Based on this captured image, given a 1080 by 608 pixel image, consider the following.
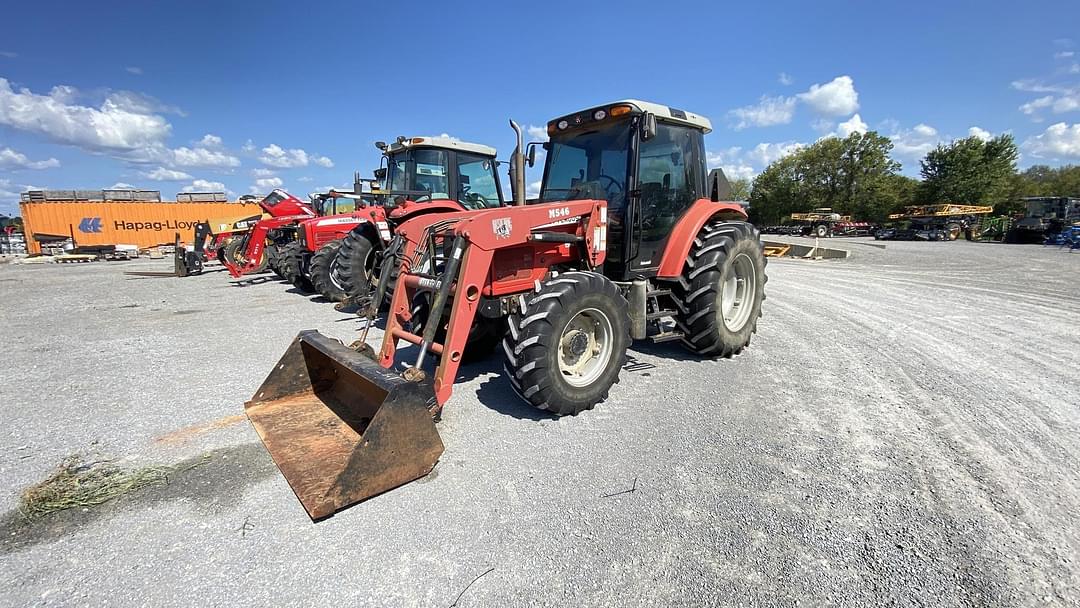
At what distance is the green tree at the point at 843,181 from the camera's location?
43031 mm

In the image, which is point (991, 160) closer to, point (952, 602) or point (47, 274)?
point (952, 602)

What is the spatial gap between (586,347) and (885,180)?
5131cm

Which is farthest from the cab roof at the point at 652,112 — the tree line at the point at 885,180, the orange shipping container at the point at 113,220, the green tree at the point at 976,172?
the green tree at the point at 976,172

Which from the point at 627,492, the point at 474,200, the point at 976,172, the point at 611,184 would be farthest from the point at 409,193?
the point at 976,172

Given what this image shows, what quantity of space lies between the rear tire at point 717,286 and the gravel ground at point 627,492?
0.90 feet

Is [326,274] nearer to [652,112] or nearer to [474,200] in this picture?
[474,200]

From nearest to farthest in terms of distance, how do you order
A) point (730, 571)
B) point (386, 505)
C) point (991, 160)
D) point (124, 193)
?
1. point (730, 571)
2. point (386, 505)
3. point (124, 193)
4. point (991, 160)

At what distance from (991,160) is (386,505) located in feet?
174

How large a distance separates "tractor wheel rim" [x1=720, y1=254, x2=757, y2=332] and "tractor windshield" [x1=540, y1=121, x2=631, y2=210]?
1.75 metres

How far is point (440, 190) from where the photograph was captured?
8.85 metres

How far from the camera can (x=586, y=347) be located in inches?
154

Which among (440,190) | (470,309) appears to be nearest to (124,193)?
(440,190)

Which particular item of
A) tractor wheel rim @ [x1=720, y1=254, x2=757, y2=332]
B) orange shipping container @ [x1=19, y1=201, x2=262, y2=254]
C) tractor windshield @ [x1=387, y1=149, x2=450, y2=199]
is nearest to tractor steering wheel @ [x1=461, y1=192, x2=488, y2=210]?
tractor windshield @ [x1=387, y1=149, x2=450, y2=199]

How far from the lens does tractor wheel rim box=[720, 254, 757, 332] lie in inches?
215
